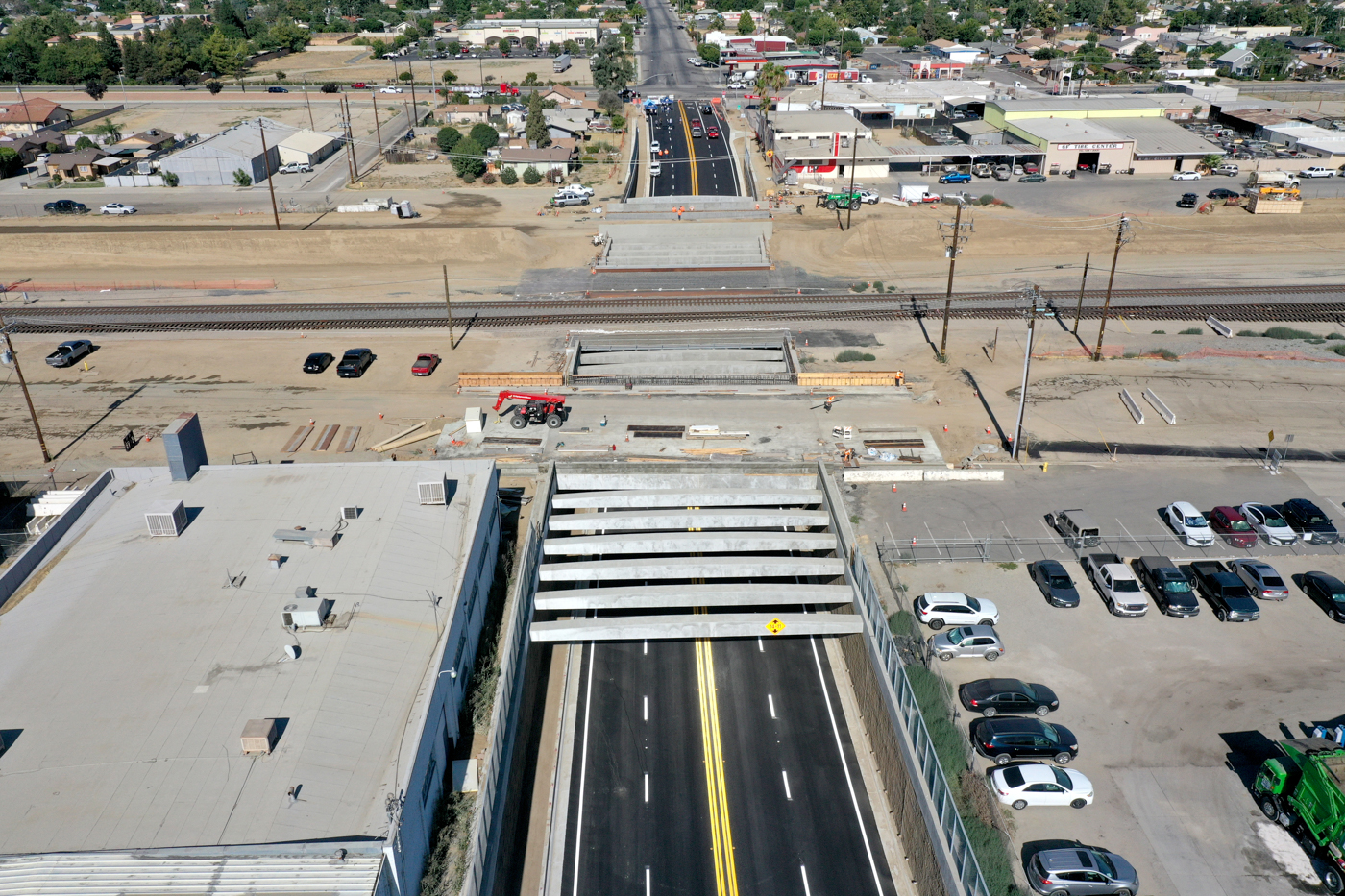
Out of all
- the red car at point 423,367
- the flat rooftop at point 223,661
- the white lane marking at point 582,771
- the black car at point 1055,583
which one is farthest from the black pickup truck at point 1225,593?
the red car at point 423,367

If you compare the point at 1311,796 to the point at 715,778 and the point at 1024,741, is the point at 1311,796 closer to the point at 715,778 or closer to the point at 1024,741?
the point at 1024,741

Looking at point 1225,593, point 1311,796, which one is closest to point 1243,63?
point 1225,593

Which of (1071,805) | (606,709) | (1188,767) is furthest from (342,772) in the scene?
(1188,767)

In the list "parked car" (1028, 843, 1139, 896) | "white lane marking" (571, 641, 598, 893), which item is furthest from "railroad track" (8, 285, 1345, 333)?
"parked car" (1028, 843, 1139, 896)

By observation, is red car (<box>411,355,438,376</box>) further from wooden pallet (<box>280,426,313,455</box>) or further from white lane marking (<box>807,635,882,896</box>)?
white lane marking (<box>807,635,882,896</box>)

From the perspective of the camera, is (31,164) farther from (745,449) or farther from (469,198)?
(745,449)
